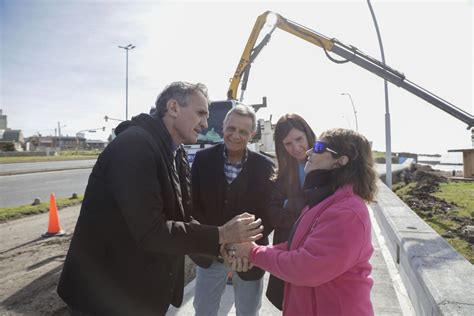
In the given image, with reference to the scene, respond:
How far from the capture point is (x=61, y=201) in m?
10.6

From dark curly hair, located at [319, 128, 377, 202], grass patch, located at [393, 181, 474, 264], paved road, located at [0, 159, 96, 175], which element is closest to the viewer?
dark curly hair, located at [319, 128, 377, 202]

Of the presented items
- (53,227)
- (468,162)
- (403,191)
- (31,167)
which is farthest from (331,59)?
(31,167)

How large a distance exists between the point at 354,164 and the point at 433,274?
170 centimetres

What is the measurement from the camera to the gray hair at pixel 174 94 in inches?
82.2

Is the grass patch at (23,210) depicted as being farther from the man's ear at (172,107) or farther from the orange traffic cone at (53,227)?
the man's ear at (172,107)

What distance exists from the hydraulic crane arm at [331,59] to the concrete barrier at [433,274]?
27.5 feet

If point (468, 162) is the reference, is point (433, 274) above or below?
below

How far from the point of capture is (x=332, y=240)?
5.74 ft

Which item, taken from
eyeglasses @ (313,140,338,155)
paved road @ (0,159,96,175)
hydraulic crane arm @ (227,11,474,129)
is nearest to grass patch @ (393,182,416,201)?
hydraulic crane arm @ (227,11,474,129)

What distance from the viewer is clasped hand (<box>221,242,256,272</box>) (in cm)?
221

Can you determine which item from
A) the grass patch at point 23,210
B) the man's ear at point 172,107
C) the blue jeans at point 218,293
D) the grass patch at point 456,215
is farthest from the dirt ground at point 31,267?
the grass patch at point 456,215

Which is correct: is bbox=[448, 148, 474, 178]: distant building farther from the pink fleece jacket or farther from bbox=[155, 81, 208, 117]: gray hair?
bbox=[155, 81, 208, 117]: gray hair

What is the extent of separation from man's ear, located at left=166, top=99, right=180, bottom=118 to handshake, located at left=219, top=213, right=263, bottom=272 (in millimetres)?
699

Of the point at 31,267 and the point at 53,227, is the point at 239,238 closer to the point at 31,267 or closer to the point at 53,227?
the point at 31,267
